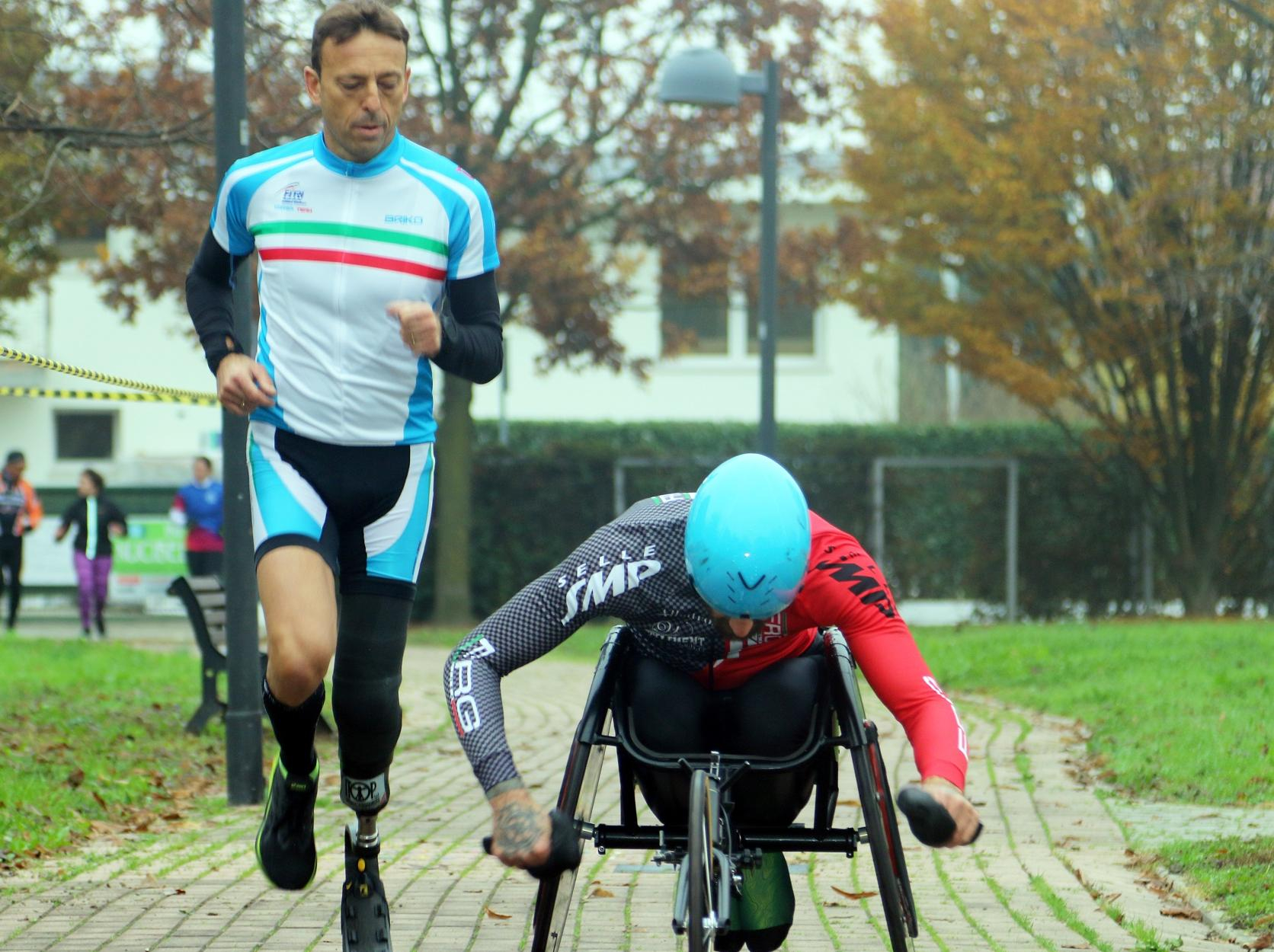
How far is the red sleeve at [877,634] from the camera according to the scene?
12.1ft

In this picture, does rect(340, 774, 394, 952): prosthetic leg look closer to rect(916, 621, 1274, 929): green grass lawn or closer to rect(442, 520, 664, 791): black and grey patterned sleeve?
rect(442, 520, 664, 791): black and grey patterned sleeve

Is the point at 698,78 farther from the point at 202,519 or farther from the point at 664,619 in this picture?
the point at 664,619

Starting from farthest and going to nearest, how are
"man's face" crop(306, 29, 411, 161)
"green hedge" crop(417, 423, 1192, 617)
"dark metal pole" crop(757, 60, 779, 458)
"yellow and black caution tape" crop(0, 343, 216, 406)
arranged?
"green hedge" crop(417, 423, 1192, 617)
"dark metal pole" crop(757, 60, 779, 458)
"yellow and black caution tape" crop(0, 343, 216, 406)
"man's face" crop(306, 29, 411, 161)

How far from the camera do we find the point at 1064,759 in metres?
9.45

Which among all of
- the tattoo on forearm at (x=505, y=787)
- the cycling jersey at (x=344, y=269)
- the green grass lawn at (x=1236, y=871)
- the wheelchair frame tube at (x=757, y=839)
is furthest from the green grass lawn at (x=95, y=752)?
the green grass lawn at (x=1236, y=871)

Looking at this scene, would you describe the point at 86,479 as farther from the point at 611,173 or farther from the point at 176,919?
the point at 176,919

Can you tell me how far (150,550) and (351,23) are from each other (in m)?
19.9

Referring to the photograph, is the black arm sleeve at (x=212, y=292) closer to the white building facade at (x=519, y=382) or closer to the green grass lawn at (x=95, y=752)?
the green grass lawn at (x=95, y=752)

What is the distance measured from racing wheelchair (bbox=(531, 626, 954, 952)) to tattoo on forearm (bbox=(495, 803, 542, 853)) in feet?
0.18

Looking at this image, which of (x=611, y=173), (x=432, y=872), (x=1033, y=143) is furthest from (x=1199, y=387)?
(x=432, y=872)

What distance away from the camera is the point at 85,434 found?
36219mm

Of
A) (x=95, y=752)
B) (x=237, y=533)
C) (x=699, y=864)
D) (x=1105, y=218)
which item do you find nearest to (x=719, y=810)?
(x=699, y=864)

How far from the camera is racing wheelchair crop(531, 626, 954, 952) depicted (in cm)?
340

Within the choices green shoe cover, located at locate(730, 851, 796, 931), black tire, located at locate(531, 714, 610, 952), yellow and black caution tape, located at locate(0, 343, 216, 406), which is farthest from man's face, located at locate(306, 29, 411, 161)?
yellow and black caution tape, located at locate(0, 343, 216, 406)
